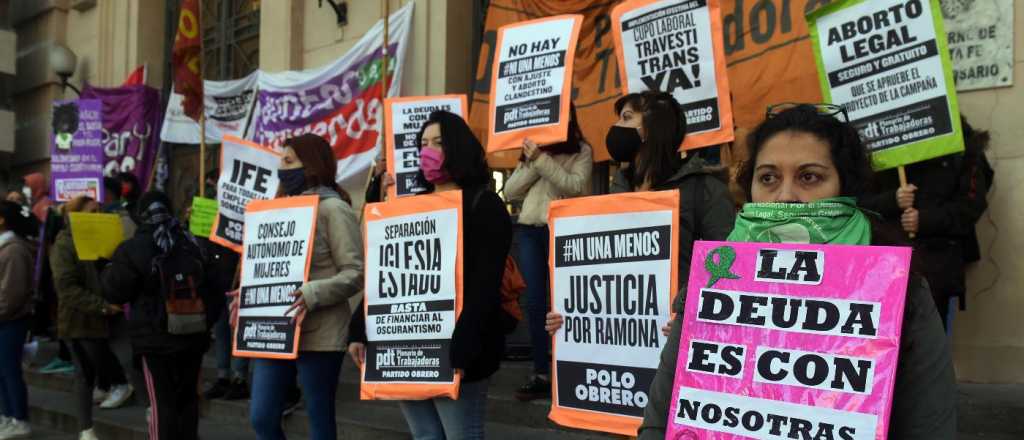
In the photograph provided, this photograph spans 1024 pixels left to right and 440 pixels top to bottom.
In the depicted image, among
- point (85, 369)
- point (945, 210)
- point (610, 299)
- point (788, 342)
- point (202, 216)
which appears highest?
point (202, 216)

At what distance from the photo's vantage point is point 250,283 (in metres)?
4.68

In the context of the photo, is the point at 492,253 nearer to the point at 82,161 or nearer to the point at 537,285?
the point at 537,285

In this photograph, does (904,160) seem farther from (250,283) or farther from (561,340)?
(250,283)

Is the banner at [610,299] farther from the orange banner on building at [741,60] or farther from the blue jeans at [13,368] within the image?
the blue jeans at [13,368]

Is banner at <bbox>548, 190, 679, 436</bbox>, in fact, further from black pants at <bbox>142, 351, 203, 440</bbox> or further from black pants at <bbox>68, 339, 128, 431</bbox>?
black pants at <bbox>68, 339, 128, 431</bbox>

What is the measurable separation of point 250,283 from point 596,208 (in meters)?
2.08

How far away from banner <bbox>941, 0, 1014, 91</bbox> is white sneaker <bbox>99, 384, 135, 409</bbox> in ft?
22.9

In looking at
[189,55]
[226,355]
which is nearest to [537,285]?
[226,355]

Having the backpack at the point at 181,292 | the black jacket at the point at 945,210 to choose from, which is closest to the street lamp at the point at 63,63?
the backpack at the point at 181,292

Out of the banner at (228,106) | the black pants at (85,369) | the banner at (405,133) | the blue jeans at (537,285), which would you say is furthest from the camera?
the banner at (228,106)

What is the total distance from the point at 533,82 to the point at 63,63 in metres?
11.2

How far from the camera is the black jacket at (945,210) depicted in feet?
Answer: 15.3

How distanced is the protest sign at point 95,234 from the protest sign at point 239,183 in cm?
73

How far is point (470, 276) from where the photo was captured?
143 inches
